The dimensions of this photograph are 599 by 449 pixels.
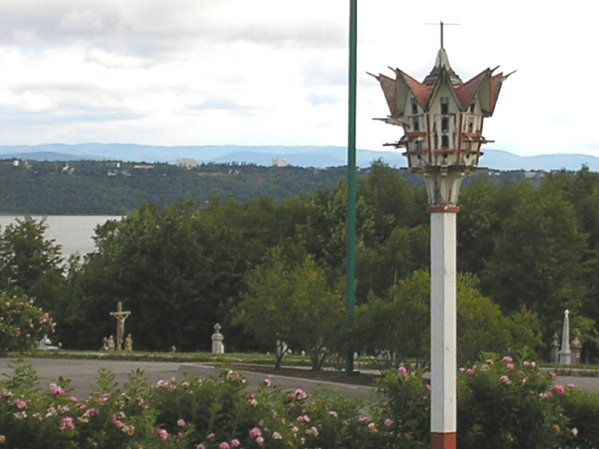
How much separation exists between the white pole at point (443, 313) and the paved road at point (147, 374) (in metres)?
6.01

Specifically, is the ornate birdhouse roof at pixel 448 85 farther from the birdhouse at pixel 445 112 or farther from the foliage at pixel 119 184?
the foliage at pixel 119 184

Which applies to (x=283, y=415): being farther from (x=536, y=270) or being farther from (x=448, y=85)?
(x=536, y=270)

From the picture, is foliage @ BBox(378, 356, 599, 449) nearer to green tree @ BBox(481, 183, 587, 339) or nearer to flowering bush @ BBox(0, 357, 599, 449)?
flowering bush @ BBox(0, 357, 599, 449)

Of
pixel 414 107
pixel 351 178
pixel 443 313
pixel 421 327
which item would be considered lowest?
pixel 421 327

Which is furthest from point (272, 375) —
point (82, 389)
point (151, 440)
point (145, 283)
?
point (145, 283)

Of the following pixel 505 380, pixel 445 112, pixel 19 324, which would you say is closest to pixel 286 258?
pixel 19 324

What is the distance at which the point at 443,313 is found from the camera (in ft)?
28.5

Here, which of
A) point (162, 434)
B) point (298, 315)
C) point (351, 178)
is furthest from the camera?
point (298, 315)

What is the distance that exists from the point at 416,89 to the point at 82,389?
1056cm

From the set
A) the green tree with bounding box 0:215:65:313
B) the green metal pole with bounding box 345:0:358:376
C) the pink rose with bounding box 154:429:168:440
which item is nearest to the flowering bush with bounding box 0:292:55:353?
the green metal pole with bounding box 345:0:358:376

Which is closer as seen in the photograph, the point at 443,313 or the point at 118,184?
the point at 443,313

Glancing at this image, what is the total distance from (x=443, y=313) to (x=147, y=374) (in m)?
12.7

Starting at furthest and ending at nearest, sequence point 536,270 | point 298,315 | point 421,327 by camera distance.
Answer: point 536,270
point 298,315
point 421,327

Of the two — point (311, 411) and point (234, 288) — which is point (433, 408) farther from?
point (234, 288)
